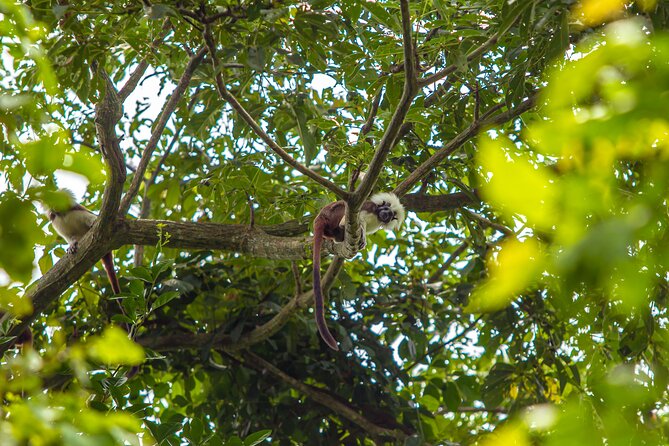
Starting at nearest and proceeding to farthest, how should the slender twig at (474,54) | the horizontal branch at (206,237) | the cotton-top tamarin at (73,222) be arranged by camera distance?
the slender twig at (474,54), the horizontal branch at (206,237), the cotton-top tamarin at (73,222)

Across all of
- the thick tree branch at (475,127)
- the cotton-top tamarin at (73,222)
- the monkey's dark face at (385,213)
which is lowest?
the thick tree branch at (475,127)

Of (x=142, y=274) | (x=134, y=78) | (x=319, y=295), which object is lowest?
(x=142, y=274)

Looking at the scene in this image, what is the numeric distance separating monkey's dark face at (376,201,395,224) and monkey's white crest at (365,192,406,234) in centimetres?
2

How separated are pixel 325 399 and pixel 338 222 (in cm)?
151

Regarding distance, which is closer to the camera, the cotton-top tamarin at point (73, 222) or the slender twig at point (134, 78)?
the slender twig at point (134, 78)

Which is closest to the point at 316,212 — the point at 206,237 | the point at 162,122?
the point at 206,237

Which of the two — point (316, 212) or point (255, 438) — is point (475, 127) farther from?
point (255, 438)

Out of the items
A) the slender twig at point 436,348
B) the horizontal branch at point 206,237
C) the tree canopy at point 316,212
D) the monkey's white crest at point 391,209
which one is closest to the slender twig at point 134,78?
the tree canopy at point 316,212

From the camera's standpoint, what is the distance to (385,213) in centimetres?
505

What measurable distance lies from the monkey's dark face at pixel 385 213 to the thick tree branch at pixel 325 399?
1491 millimetres

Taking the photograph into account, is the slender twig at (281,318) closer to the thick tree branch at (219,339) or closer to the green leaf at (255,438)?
the thick tree branch at (219,339)

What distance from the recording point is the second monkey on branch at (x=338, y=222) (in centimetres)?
438

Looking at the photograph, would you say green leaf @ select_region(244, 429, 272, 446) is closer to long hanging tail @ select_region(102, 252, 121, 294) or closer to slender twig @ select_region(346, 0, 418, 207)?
slender twig @ select_region(346, 0, 418, 207)

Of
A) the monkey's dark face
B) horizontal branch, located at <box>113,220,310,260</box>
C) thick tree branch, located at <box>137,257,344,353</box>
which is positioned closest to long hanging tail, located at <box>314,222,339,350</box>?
horizontal branch, located at <box>113,220,310,260</box>
